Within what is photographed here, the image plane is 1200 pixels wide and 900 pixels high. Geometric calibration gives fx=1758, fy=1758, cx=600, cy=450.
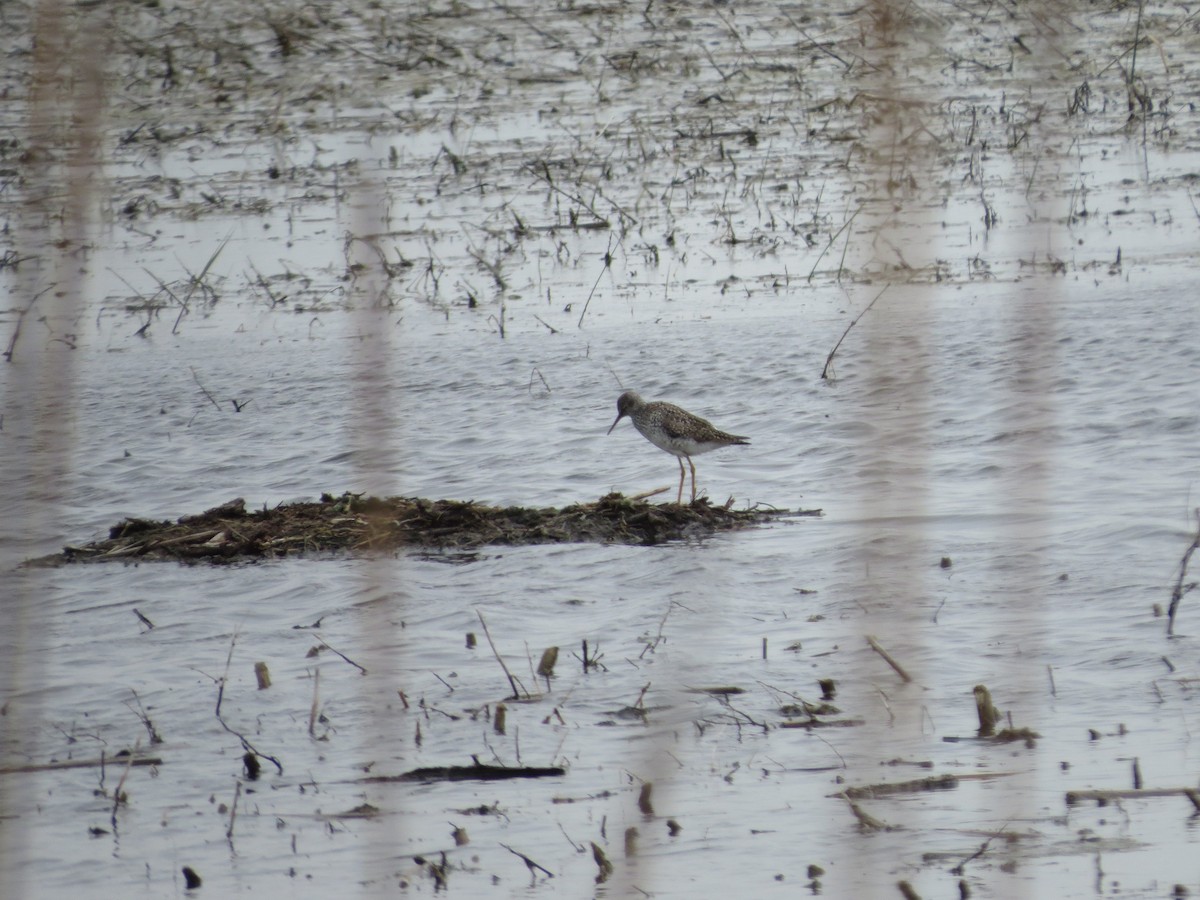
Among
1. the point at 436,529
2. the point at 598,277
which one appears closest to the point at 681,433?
the point at 436,529

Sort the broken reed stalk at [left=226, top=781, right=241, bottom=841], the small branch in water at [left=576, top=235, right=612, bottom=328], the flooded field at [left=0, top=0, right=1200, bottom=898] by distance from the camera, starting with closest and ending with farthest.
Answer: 1. the flooded field at [left=0, top=0, right=1200, bottom=898]
2. the broken reed stalk at [left=226, top=781, right=241, bottom=841]
3. the small branch in water at [left=576, top=235, right=612, bottom=328]

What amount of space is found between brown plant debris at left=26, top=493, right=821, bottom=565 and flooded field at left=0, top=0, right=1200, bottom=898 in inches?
4.4

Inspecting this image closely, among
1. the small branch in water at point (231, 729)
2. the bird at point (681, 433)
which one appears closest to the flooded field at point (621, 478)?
the small branch in water at point (231, 729)

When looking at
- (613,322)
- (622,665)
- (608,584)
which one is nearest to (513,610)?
(608,584)

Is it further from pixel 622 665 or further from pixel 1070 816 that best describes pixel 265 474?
pixel 1070 816

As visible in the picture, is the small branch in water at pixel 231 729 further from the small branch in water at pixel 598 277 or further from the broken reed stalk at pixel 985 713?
the small branch in water at pixel 598 277

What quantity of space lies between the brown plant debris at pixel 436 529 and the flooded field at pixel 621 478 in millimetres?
111

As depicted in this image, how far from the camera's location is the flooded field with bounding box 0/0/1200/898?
3.38 metres

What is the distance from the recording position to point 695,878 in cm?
438

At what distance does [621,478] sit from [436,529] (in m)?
1.63

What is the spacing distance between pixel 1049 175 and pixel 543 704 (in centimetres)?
428

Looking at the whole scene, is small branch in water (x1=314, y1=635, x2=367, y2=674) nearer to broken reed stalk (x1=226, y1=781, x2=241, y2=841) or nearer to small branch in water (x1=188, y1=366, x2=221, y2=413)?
broken reed stalk (x1=226, y1=781, x2=241, y2=841)

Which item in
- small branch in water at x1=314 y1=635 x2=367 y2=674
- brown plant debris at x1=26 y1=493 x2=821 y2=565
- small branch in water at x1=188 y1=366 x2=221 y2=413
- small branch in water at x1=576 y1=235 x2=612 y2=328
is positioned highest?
small branch in water at x1=576 y1=235 x2=612 y2=328

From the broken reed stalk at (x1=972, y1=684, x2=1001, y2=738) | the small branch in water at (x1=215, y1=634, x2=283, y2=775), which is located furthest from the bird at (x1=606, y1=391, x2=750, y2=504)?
the broken reed stalk at (x1=972, y1=684, x2=1001, y2=738)
